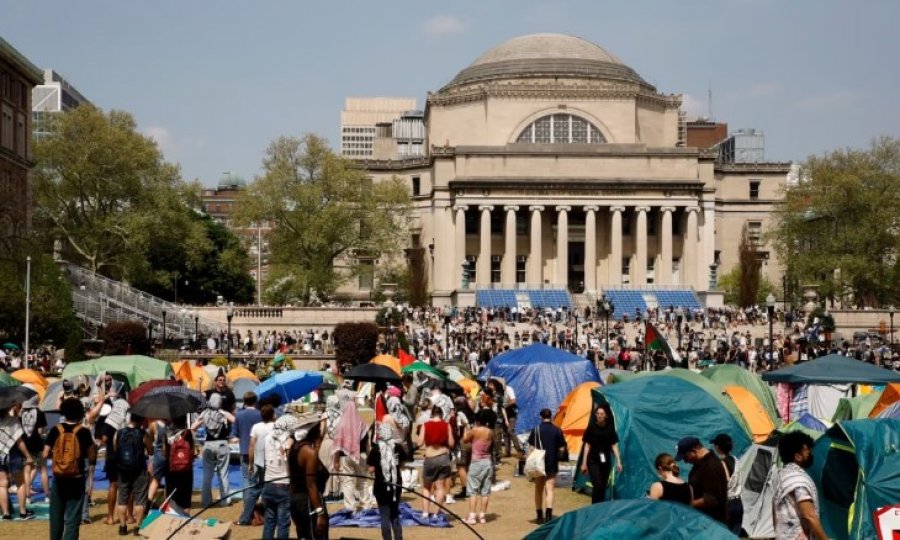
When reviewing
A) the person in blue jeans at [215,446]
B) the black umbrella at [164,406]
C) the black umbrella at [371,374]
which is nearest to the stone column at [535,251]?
the black umbrella at [371,374]

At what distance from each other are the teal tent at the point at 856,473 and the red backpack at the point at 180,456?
796 centimetres

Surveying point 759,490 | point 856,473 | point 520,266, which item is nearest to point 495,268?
point 520,266

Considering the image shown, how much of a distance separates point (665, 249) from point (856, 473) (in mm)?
73205

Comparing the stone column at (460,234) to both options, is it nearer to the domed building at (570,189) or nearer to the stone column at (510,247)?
the domed building at (570,189)

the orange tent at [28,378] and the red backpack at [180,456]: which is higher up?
the orange tent at [28,378]

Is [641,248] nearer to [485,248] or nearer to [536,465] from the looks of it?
[485,248]

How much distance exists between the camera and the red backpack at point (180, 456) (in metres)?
15.6

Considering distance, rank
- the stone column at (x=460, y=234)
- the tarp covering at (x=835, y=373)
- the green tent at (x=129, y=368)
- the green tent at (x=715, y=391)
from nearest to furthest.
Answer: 1. the green tent at (x=715, y=391)
2. the tarp covering at (x=835, y=373)
3. the green tent at (x=129, y=368)
4. the stone column at (x=460, y=234)

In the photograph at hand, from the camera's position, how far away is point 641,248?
86.1 metres

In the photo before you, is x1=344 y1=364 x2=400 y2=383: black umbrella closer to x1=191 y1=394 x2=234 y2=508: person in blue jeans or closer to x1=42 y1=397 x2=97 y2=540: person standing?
x1=191 y1=394 x2=234 y2=508: person in blue jeans

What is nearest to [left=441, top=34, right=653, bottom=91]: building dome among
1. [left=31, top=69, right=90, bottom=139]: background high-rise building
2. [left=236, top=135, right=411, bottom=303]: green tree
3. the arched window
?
the arched window

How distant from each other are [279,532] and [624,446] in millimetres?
6725

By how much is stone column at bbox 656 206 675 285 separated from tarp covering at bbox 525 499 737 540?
78152 mm

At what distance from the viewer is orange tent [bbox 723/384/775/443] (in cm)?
2223
